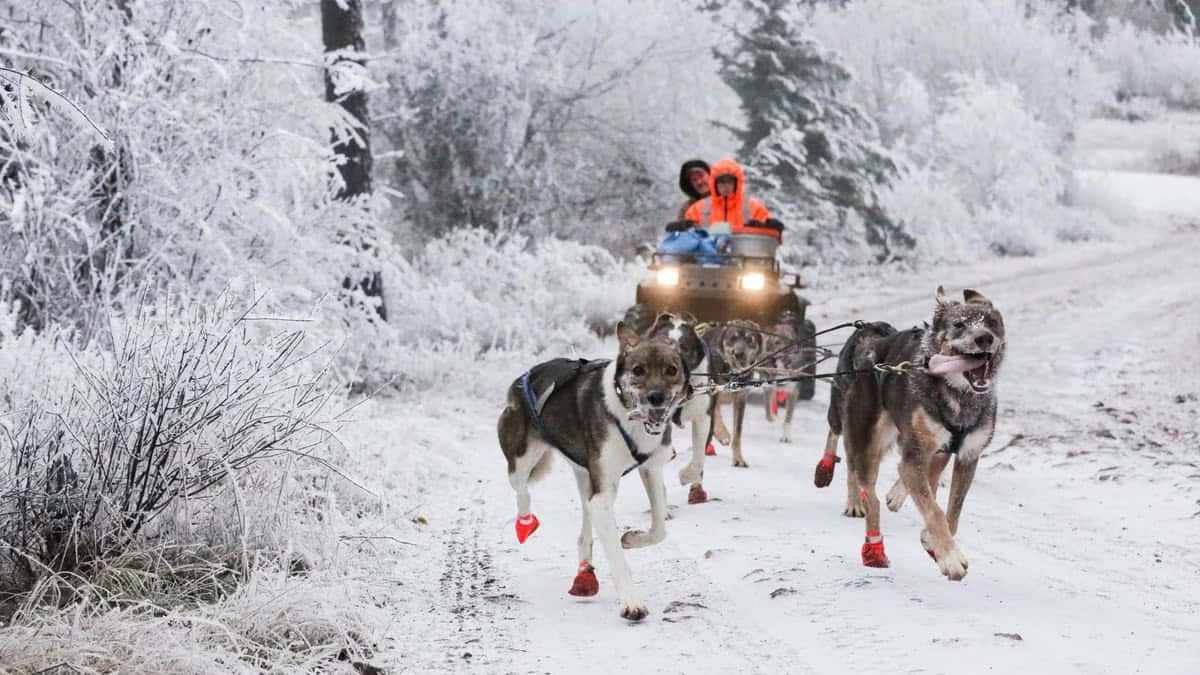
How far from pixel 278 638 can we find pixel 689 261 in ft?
24.0

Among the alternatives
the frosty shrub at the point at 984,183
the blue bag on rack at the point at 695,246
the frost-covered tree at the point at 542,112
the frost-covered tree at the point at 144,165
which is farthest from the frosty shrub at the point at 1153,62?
the frost-covered tree at the point at 144,165

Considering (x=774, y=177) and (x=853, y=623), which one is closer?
(x=853, y=623)

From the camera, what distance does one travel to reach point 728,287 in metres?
11.0

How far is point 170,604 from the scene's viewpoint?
181 inches

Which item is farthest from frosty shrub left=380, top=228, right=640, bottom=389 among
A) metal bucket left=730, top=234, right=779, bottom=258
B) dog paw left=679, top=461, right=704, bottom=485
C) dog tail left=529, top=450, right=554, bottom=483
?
dog tail left=529, top=450, right=554, bottom=483

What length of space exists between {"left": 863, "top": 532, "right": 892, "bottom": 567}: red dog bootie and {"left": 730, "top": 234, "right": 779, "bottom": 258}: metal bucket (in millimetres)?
5378

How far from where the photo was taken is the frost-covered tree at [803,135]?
848 inches

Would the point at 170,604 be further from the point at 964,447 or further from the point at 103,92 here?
the point at 103,92

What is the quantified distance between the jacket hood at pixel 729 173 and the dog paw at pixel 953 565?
6128 mm

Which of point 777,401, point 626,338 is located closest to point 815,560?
point 626,338

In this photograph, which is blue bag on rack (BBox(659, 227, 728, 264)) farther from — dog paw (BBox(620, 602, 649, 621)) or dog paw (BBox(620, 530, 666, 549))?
dog paw (BBox(620, 602, 649, 621))

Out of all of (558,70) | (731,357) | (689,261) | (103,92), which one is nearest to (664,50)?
(558,70)

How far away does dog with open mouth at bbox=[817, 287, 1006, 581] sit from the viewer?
545cm

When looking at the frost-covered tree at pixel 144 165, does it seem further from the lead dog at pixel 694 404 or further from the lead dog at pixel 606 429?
the lead dog at pixel 606 429
